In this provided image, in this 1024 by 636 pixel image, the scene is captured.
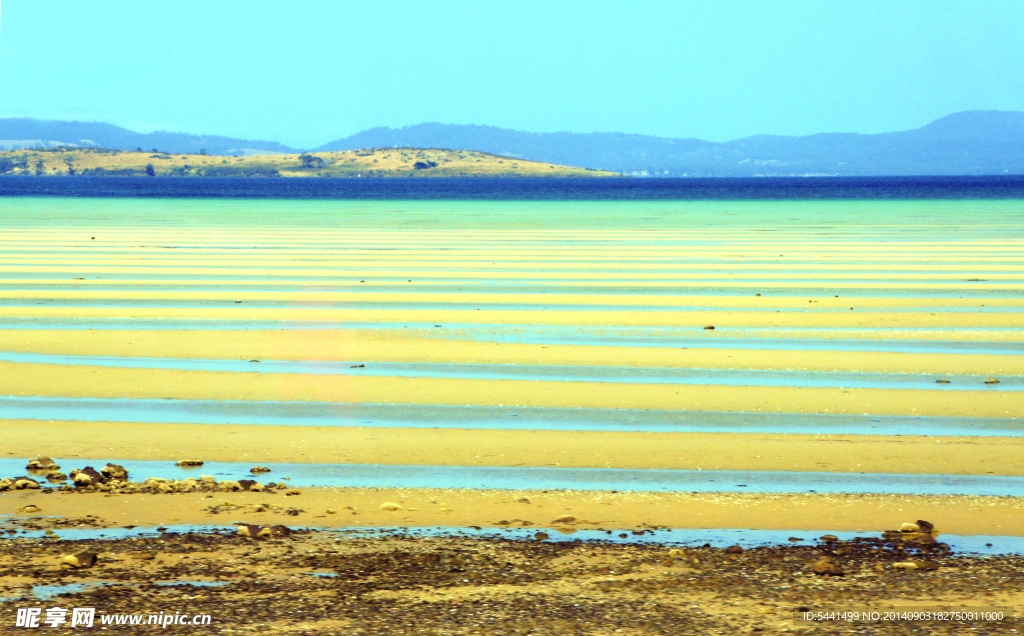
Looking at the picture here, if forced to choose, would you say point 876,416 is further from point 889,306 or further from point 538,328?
point 889,306

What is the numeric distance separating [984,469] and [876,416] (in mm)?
1391

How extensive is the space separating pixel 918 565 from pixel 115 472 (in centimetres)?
442

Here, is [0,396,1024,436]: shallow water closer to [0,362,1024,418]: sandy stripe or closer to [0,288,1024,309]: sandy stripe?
[0,362,1024,418]: sandy stripe

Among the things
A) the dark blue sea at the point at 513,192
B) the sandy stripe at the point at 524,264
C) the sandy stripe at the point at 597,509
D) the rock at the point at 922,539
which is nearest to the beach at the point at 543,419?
the sandy stripe at the point at 597,509

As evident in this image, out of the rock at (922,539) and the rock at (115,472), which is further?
the rock at (115,472)

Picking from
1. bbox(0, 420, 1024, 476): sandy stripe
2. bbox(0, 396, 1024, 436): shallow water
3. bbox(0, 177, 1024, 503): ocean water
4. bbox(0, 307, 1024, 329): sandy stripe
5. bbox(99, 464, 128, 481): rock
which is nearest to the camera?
bbox(99, 464, 128, 481): rock

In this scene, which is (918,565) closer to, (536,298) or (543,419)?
(543,419)

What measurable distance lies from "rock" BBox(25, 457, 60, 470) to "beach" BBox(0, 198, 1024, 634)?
10cm

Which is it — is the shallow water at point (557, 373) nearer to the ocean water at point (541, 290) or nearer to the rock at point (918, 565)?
the ocean water at point (541, 290)

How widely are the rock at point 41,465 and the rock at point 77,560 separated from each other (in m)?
1.77

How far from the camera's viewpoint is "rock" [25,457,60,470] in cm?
634

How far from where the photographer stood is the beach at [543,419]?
4.81 meters

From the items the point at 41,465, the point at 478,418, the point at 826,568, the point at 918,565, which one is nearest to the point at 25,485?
the point at 41,465

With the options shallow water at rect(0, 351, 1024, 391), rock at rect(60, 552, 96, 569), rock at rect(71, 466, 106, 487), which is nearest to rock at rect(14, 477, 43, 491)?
rock at rect(71, 466, 106, 487)
